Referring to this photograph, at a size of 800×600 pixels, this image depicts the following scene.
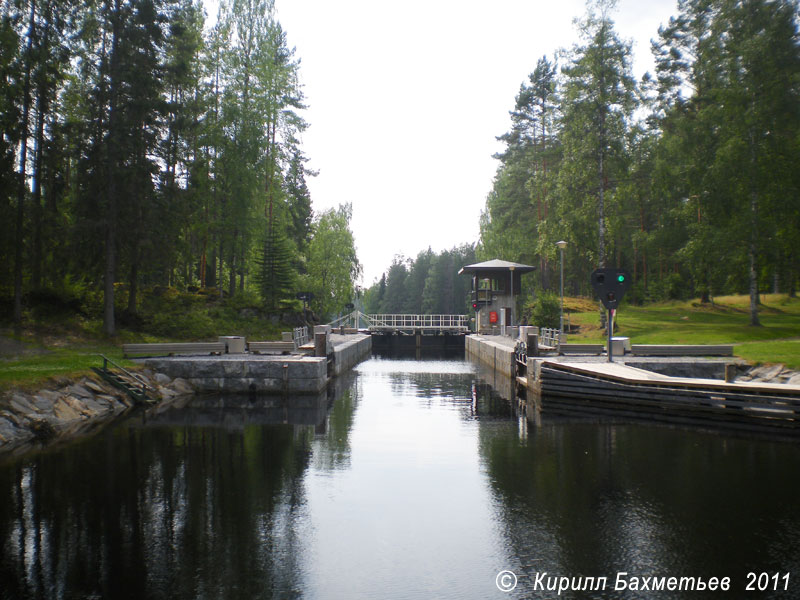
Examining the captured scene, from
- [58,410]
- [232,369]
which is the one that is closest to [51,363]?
[58,410]

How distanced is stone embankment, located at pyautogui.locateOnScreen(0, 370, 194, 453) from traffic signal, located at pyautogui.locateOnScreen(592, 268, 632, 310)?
1692 cm

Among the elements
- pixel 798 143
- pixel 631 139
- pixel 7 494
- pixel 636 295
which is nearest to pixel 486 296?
pixel 636 295

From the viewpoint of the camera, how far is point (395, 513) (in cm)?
970

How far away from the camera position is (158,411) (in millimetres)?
18781

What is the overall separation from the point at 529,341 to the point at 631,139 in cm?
1872

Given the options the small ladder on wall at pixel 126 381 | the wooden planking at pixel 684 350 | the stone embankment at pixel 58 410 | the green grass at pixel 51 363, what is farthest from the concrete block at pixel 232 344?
the wooden planking at pixel 684 350

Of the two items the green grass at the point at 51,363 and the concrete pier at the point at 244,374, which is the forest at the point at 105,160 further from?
the concrete pier at the point at 244,374

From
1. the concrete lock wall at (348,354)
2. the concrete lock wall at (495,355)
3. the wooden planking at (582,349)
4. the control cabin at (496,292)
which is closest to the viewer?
the wooden planking at (582,349)

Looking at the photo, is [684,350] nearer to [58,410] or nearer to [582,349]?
[582,349]

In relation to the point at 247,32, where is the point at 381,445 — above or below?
below

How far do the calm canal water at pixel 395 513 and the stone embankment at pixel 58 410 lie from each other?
138 cm

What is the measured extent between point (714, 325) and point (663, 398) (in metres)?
18.7

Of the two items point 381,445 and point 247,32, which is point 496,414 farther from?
point 247,32

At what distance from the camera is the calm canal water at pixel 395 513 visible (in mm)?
7133
